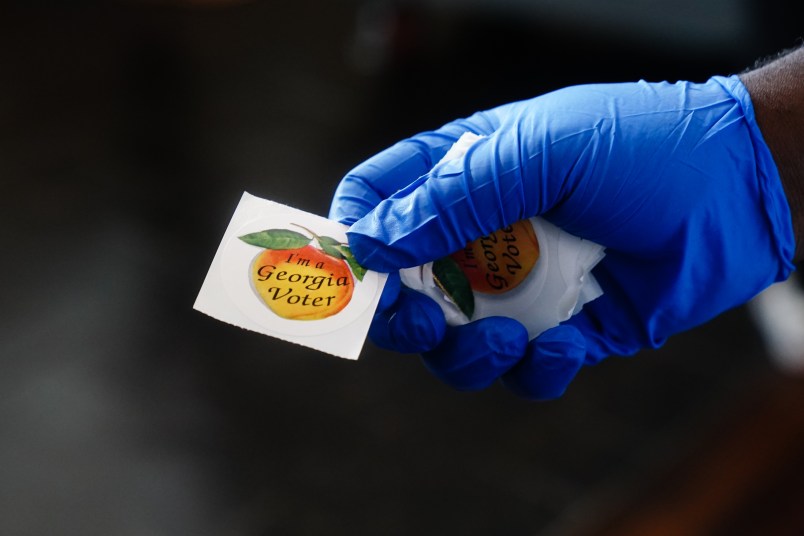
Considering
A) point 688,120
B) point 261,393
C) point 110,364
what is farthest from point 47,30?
point 688,120

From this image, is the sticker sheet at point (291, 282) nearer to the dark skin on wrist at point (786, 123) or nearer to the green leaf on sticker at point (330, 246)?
the green leaf on sticker at point (330, 246)

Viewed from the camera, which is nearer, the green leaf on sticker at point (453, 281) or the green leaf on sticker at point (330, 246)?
the green leaf on sticker at point (330, 246)

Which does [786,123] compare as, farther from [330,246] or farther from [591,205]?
[330,246]

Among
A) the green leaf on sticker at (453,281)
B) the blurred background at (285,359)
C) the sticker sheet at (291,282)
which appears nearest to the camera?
the sticker sheet at (291,282)

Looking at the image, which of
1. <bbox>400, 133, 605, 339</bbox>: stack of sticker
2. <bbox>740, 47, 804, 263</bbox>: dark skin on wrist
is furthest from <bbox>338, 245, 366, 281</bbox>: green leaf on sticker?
<bbox>740, 47, 804, 263</bbox>: dark skin on wrist

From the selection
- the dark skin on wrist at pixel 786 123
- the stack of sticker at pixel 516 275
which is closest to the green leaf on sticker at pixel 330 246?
the stack of sticker at pixel 516 275

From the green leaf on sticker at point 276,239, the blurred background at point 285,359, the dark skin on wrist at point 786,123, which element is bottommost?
the blurred background at point 285,359

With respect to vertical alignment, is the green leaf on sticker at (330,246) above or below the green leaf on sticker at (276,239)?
below

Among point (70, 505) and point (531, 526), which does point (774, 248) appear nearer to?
point (531, 526)

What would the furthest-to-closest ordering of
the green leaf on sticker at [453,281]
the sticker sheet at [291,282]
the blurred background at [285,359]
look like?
the blurred background at [285,359] < the green leaf on sticker at [453,281] < the sticker sheet at [291,282]
